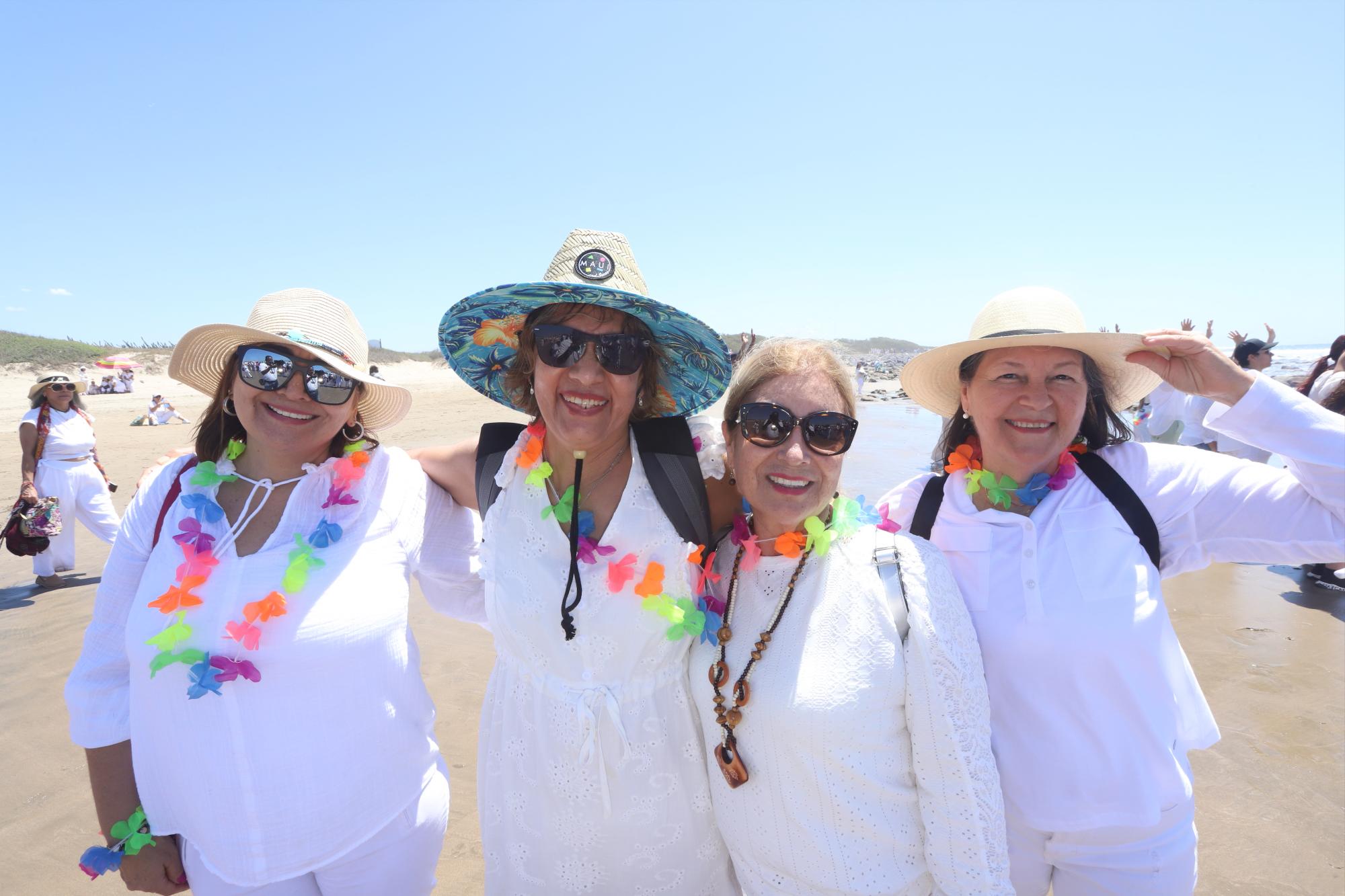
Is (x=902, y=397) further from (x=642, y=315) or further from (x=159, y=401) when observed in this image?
(x=642, y=315)

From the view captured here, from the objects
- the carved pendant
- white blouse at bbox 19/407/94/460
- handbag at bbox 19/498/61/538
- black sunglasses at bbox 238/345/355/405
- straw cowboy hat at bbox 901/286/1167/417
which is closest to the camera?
the carved pendant

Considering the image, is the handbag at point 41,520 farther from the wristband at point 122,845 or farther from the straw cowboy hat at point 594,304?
the straw cowboy hat at point 594,304

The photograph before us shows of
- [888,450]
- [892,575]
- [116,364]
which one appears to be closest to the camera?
[892,575]

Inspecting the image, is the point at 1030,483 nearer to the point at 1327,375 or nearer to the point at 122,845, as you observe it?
the point at 122,845

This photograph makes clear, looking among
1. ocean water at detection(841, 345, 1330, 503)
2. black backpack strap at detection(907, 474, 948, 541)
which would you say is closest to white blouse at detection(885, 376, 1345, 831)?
black backpack strap at detection(907, 474, 948, 541)

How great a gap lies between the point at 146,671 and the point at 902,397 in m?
29.4

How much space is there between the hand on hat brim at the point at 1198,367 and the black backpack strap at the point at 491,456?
6.79 ft

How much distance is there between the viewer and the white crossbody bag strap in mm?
1649

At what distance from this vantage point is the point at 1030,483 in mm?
2131

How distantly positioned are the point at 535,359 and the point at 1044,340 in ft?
5.48

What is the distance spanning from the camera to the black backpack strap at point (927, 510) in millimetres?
2209

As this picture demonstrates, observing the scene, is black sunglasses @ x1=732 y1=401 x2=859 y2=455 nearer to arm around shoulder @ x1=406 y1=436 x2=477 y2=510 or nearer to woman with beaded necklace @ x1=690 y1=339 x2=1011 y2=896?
woman with beaded necklace @ x1=690 y1=339 x2=1011 y2=896

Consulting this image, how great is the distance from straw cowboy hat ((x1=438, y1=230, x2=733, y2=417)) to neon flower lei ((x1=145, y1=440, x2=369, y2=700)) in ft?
2.10

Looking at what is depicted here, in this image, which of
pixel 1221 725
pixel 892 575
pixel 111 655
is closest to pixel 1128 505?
pixel 892 575
